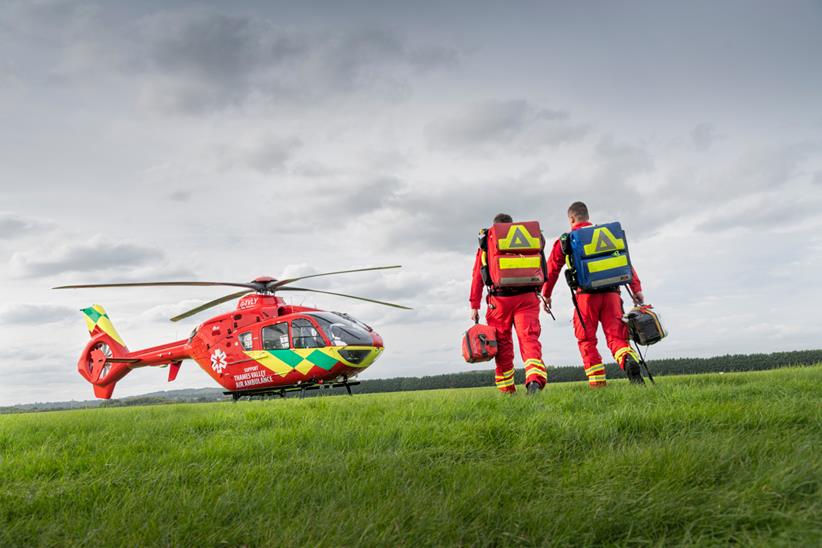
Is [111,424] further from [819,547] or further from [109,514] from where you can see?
[819,547]

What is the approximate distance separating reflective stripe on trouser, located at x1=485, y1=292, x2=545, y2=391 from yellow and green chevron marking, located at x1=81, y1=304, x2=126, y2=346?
50.6 feet

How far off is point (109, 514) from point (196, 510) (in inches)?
20.9

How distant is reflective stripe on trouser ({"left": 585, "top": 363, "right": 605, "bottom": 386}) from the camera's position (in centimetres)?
798

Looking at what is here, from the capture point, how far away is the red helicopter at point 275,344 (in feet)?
42.2

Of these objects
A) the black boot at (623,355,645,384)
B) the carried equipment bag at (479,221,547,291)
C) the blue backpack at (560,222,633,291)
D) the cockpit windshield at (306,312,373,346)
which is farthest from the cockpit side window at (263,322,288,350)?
the black boot at (623,355,645,384)

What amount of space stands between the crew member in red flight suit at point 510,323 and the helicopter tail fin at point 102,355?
1452 centimetres

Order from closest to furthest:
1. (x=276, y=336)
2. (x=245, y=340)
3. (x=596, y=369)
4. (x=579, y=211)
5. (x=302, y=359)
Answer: (x=596, y=369)
(x=579, y=211)
(x=302, y=359)
(x=276, y=336)
(x=245, y=340)

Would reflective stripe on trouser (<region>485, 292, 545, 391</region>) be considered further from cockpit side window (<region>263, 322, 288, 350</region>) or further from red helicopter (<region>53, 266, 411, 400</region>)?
cockpit side window (<region>263, 322, 288, 350</region>)

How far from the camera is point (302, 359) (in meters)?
12.9

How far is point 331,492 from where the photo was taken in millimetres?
3379

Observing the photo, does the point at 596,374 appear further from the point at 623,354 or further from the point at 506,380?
the point at 506,380

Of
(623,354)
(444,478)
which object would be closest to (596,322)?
(623,354)

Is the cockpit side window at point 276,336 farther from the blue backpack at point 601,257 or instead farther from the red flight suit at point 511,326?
the blue backpack at point 601,257

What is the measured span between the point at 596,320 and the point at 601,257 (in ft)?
3.24
